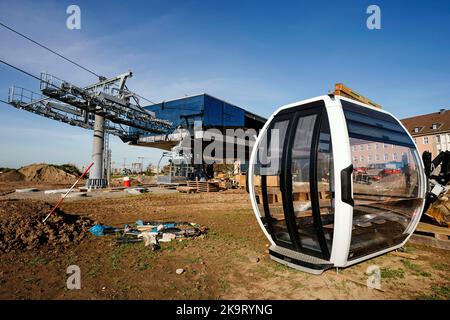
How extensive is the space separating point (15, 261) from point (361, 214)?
7185 mm

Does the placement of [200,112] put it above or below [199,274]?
above

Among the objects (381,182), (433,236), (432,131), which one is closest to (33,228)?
(381,182)

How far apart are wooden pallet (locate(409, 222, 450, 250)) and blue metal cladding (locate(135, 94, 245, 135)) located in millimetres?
21436

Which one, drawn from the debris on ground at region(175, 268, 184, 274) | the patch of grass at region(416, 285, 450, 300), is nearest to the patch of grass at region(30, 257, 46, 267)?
the debris on ground at region(175, 268, 184, 274)

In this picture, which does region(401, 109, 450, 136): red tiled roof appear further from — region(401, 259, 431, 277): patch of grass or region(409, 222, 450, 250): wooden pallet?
region(401, 259, 431, 277): patch of grass

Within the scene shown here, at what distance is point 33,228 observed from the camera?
213 inches

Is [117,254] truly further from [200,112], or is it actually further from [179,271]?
[200,112]

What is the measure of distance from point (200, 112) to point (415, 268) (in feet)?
75.7

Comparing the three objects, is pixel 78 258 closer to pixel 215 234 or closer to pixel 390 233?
pixel 215 234

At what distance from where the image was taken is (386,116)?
14.7 feet

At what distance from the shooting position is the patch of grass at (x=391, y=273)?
3.69 meters

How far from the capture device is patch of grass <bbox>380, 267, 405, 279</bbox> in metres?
3.69

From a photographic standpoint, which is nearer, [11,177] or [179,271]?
[179,271]

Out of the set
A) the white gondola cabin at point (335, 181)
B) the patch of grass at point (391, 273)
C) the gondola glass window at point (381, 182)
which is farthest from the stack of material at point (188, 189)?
the patch of grass at point (391, 273)
